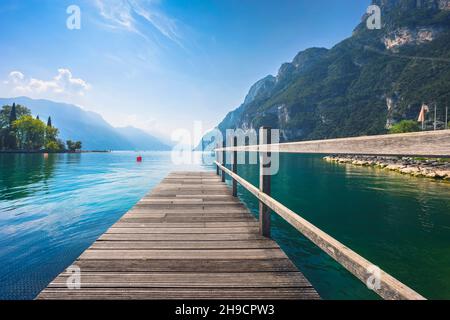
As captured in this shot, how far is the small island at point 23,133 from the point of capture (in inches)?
2689

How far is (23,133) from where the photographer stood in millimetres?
72000

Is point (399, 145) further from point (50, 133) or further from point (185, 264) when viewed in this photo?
point (50, 133)

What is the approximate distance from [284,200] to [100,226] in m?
8.83

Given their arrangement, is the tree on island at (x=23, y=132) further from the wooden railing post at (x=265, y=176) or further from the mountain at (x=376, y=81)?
the mountain at (x=376, y=81)

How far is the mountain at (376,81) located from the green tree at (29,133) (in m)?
114

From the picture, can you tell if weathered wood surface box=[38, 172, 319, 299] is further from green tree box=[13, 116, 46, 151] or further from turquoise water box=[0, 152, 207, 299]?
green tree box=[13, 116, 46, 151]

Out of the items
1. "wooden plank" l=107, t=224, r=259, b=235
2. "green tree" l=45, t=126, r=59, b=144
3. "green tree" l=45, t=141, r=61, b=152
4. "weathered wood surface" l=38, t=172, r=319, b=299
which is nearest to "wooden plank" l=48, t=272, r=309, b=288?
"weathered wood surface" l=38, t=172, r=319, b=299

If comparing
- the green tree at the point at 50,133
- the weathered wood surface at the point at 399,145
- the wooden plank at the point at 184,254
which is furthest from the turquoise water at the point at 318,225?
the green tree at the point at 50,133

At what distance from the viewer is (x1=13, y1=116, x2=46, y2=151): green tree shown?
68.1 meters

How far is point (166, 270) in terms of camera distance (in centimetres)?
254

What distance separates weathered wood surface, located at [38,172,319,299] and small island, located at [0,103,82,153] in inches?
3517
